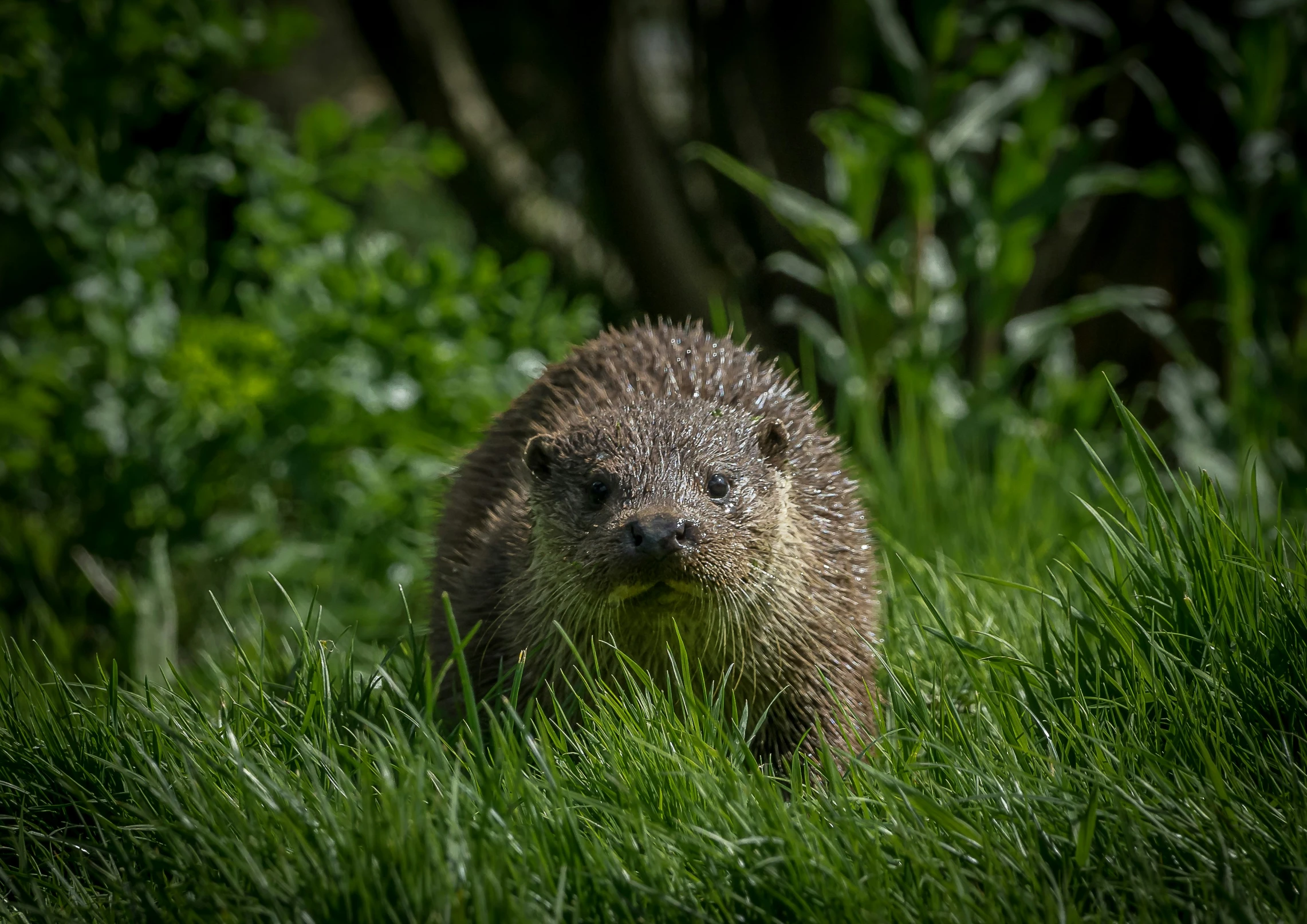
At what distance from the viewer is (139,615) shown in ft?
13.2

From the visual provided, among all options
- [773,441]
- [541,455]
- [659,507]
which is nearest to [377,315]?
[541,455]

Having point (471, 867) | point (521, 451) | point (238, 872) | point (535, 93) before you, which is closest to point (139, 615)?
point (521, 451)

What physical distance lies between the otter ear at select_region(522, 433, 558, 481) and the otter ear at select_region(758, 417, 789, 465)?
18.6 inches

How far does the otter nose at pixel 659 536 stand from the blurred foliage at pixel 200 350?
192 cm

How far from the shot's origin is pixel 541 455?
2.67m

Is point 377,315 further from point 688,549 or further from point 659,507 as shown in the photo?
point 688,549

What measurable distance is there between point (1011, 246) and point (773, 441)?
2052mm

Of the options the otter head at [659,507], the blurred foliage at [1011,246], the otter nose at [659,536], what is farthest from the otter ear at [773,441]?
the blurred foliage at [1011,246]

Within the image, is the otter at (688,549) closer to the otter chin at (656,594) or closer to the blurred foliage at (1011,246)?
the otter chin at (656,594)

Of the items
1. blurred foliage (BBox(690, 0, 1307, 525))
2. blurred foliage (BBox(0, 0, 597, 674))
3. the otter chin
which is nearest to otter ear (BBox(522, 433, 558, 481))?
the otter chin

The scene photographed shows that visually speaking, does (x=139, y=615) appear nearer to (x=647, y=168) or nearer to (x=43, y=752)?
(x=43, y=752)

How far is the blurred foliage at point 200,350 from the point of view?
4.11 meters

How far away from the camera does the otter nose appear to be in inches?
91.0

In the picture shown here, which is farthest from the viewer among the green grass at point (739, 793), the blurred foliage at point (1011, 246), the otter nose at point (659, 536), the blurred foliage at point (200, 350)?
the blurred foliage at point (1011, 246)
